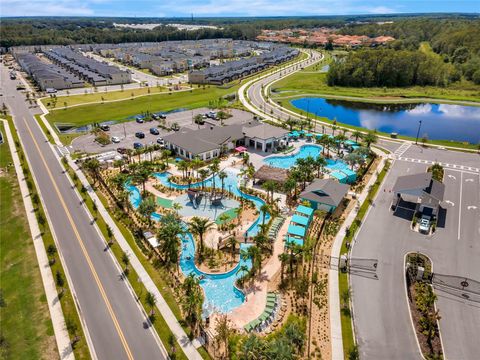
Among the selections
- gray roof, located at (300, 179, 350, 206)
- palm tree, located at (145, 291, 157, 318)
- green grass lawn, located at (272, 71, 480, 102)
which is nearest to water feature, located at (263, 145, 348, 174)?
gray roof, located at (300, 179, 350, 206)

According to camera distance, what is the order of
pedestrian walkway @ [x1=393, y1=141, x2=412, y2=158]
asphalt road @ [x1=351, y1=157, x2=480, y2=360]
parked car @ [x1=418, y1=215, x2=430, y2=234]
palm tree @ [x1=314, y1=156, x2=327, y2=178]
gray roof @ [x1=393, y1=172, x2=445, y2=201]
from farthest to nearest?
pedestrian walkway @ [x1=393, y1=141, x2=412, y2=158], palm tree @ [x1=314, y1=156, x2=327, y2=178], gray roof @ [x1=393, y1=172, x2=445, y2=201], parked car @ [x1=418, y1=215, x2=430, y2=234], asphalt road @ [x1=351, y1=157, x2=480, y2=360]

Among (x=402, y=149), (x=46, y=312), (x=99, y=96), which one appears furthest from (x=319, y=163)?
(x=99, y=96)

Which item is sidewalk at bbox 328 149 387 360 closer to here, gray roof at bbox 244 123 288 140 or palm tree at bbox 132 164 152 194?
gray roof at bbox 244 123 288 140

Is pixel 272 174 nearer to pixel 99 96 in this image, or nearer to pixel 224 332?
pixel 224 332

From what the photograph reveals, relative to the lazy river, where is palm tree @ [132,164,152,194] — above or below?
above

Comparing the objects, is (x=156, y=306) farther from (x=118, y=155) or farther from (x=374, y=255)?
(x=118, y=155)

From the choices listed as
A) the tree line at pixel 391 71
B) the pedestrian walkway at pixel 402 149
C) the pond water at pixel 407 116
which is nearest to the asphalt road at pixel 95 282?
the pedestrian walkway at pixel 402 149

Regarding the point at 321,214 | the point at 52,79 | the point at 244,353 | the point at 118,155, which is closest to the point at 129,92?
the point at 52,79

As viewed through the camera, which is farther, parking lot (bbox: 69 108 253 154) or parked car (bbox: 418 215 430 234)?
parking lot (bbox: 69 108 253 154)
